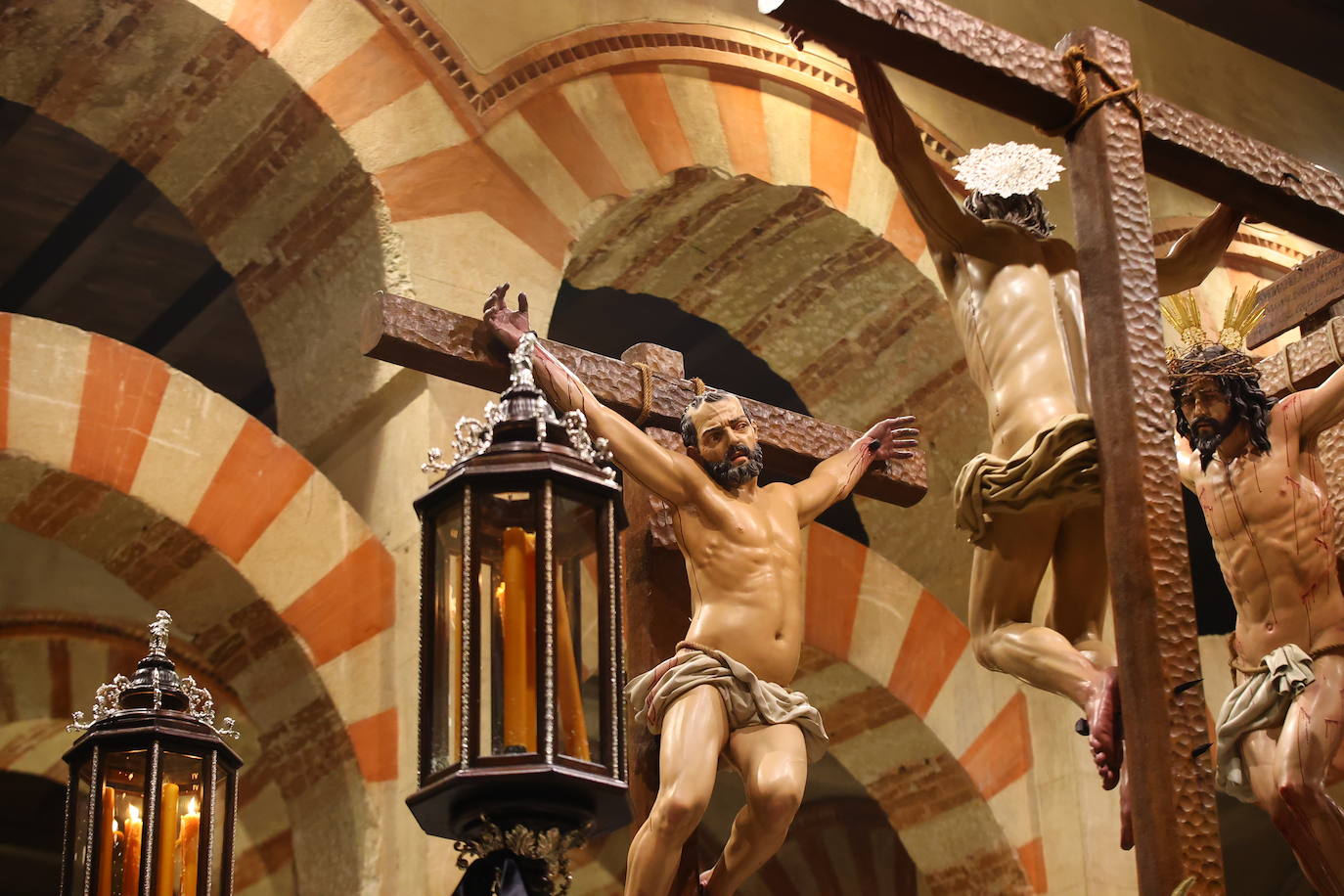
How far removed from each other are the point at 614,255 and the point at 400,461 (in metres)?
1.63

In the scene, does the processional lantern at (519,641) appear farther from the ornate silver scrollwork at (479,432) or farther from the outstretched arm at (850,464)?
the outstretched arm at (850,464)

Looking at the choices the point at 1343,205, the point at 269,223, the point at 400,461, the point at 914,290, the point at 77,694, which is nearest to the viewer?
the point at 1343,205

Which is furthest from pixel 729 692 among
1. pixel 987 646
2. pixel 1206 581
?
pixel 1206 581

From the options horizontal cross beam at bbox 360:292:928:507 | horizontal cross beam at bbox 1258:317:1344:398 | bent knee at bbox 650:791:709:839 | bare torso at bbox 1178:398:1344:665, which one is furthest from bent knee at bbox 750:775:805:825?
horizontal cross beam at bbox 1258:317:1344:398

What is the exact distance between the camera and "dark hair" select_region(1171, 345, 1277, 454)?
473 centimetres

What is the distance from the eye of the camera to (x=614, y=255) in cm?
706

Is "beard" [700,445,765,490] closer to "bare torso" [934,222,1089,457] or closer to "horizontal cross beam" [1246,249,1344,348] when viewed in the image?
"bare torso" [934,222,1089,457]

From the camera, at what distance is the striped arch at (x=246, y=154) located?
590cm

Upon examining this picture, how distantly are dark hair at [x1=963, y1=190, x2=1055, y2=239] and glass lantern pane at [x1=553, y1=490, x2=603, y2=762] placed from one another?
1334 mm

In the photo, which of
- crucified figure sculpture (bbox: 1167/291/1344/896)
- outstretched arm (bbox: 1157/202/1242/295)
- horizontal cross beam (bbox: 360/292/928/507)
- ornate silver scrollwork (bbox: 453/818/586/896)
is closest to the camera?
ornate silver scrollwork (bbox: 453/818/586/896)

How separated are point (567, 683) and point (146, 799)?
4.88ft

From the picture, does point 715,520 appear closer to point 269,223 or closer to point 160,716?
point 160,716

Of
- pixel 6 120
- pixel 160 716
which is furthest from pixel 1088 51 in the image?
pixel 6 120

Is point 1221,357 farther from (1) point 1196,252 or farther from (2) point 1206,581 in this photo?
(2) point 1206,581
